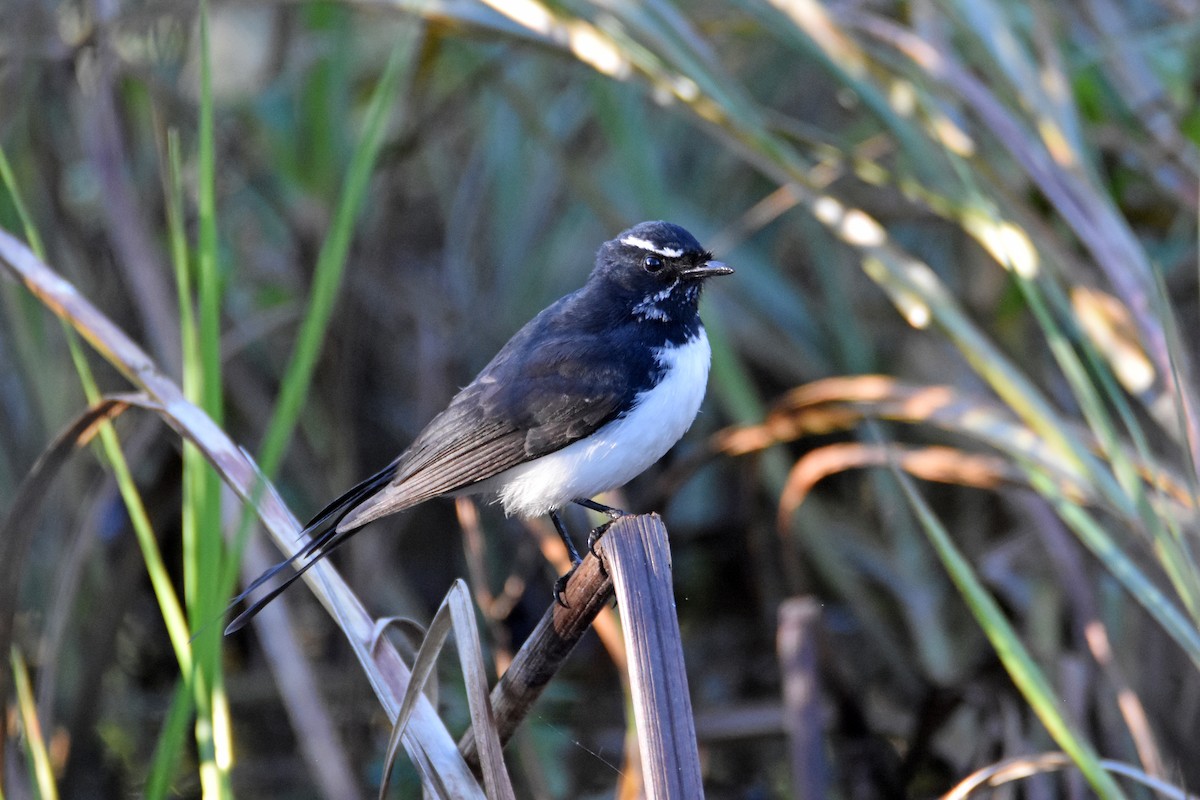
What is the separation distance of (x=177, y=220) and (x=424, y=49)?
87.0 inches

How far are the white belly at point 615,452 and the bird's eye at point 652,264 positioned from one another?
283 mm

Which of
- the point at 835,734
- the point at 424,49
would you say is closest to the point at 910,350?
the point at 835,734

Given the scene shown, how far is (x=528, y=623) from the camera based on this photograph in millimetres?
4891

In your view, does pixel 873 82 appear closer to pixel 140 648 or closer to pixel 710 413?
pixel 710 413

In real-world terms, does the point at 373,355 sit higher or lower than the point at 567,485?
higher

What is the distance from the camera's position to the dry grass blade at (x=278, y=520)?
6.84 feet

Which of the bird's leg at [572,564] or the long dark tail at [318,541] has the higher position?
the long dark tail at [318,541]

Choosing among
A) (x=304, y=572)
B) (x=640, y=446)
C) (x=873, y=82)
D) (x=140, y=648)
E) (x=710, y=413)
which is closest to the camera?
(x=304, y=572)

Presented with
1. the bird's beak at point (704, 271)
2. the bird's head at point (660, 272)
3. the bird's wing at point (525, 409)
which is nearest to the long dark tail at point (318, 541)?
the bird's wing at point (525, 409)

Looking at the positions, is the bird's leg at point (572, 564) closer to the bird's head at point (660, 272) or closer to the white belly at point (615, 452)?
the white belly at point (615, 452)

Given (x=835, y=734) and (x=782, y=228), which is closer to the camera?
(x=835, y=734)

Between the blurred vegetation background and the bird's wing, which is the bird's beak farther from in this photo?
the blurred vegetation background

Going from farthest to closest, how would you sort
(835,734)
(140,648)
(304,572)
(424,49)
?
(140,648)
(424,49)
(835,734)
(304,572)

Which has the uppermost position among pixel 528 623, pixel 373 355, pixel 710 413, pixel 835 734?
pixel 373 355
